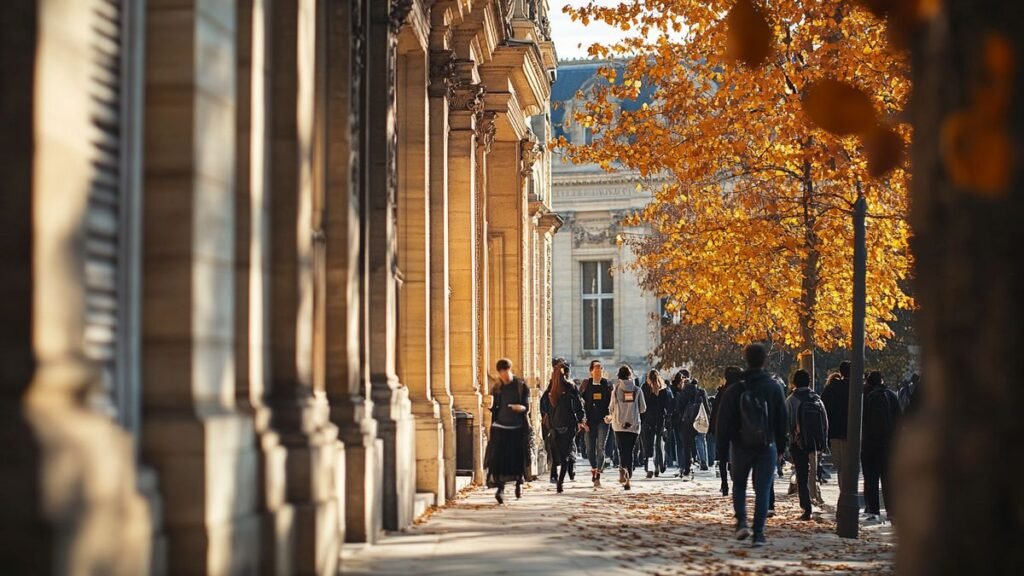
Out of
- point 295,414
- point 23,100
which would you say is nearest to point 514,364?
point 295,414

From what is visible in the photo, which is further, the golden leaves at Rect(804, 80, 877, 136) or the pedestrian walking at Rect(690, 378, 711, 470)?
the pedestrian walking at Rect(690, 378, 711, 470)

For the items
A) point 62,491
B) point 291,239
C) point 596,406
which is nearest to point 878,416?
point 596,406

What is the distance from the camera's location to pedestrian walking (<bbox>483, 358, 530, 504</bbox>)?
793 inches

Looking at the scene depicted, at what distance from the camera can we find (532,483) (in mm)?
27719

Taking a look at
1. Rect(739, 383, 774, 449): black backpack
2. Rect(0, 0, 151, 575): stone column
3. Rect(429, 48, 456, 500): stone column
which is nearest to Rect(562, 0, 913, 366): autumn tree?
Rect(429, 48, 456, 500): stone column

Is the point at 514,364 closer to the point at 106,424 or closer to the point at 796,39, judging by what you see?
the point at 796,39

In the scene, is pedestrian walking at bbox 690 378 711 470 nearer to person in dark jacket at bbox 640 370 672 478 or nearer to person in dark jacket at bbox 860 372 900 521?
person in dark jacket at bbox 640 370 672 478

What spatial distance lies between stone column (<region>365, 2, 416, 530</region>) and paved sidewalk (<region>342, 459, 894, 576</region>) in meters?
0.83

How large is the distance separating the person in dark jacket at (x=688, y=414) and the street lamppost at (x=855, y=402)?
13.8 meters

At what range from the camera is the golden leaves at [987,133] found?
4234 mm

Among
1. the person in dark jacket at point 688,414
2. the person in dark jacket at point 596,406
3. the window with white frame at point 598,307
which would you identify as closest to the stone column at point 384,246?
the person in dark jacket at point 596,406

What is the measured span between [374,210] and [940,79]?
39.5 ft

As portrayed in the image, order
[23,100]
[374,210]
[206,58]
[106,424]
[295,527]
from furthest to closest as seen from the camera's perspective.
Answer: [374,210]
[295,527]
[206,58]
[106,424]
[23,100]

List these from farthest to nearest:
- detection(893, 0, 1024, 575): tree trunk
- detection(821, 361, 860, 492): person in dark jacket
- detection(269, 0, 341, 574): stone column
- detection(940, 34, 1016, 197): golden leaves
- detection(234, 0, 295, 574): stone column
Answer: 1. detection(821, 361, 860, 492): person in dark jacket
2. detection(269, 0, 341, 574): stone column
3. detection(234, 0, 295, 574): stone column
4. detection(893, 0, 1024, 575): tree trunk
5. detection(940, 34, 1016, 197): golden leaves
